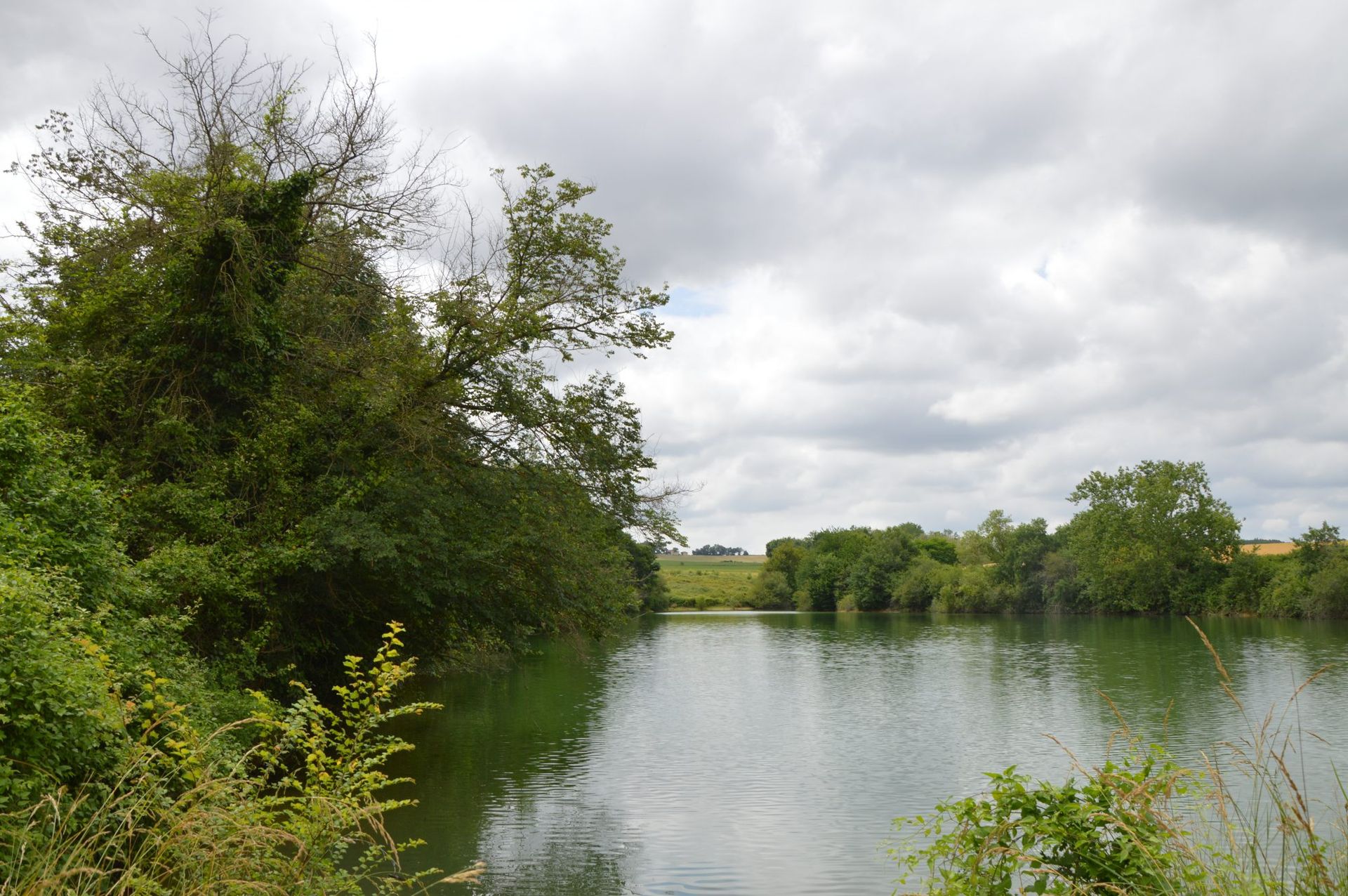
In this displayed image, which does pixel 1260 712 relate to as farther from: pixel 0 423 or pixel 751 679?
pixel 0 423

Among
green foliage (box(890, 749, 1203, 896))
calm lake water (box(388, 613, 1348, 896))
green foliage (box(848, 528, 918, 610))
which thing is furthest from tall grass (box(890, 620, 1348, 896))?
green foliage (box(848, 528, 918, 610))

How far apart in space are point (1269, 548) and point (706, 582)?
5990 centimetres

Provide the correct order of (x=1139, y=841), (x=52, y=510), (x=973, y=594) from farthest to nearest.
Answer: (x=973, y=594) < (x=52, y=510) < (x=1139, y=841)

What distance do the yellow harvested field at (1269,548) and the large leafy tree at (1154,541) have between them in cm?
183

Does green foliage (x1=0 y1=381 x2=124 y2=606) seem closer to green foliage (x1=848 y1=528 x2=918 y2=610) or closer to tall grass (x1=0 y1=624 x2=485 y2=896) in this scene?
tall grass (x1=0 y1=624 x2=485 y2=896)

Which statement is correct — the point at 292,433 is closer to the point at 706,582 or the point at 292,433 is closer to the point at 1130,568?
the point at 1130,568

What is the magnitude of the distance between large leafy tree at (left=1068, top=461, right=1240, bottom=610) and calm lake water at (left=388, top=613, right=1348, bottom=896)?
3473 centimetres

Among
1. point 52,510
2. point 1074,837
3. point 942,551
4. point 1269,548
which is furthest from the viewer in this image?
point 942,551

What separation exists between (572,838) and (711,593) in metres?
97.4

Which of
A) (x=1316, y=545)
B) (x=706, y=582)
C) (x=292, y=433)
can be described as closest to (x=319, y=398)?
(x=292, y=433)

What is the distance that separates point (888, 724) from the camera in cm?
2059

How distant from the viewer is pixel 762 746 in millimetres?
18500

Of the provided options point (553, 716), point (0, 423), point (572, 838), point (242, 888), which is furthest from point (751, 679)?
point (242, 888)

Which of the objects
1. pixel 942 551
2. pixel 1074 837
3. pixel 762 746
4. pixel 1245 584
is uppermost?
pixel 942 551
